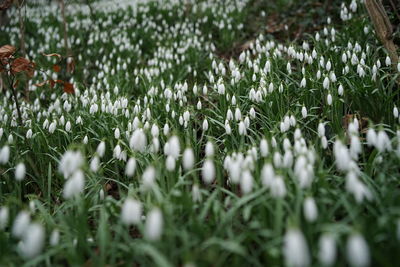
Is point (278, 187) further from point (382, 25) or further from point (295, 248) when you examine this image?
point (382, 25)

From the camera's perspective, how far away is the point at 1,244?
211 cm

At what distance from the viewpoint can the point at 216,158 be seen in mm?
2951

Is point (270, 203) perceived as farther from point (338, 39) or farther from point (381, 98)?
point (338, 39)

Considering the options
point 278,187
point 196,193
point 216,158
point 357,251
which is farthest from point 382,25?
point 357,251

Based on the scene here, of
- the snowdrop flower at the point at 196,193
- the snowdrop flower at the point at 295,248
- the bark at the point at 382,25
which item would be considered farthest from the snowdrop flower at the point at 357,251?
the bark at the point at 382,25

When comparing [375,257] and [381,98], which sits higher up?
[381,98]

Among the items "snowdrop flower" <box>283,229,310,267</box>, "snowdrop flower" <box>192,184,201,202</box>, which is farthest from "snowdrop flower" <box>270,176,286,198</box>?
"snowdrop flower" <box>192,184,201,202</box>

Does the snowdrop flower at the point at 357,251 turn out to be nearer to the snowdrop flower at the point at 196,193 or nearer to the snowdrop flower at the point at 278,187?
the snowdrop flower at the point at 278,187

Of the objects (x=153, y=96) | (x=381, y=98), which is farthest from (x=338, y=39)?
(x=153, y=96)

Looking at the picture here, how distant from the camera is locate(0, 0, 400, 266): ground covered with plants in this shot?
1.78 metres

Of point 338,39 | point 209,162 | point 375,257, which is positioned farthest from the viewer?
point 338,39

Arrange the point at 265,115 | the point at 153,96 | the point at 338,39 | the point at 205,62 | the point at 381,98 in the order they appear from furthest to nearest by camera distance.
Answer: the point at 205,62 → the point at 338,39 → the point at 153,96 → the point at 265,115 → the point at 381,98

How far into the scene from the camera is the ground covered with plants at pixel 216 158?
5.82 ft

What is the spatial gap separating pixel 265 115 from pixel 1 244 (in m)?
2.77
